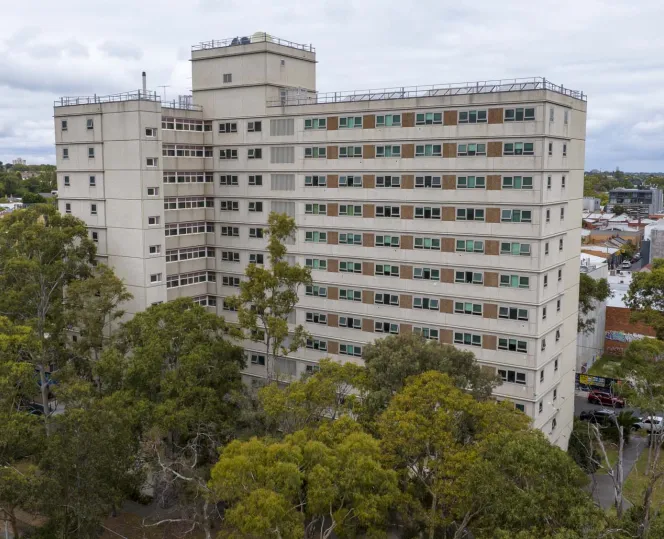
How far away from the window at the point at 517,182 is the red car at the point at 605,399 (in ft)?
88.5

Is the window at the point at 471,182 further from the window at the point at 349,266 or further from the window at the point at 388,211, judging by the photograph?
the window at the point at 349,266

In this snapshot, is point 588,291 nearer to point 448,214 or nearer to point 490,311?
point 490,311

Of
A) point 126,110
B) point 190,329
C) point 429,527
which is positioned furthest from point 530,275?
point 126,110

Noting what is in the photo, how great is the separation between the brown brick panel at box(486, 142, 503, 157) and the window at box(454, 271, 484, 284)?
7906mm

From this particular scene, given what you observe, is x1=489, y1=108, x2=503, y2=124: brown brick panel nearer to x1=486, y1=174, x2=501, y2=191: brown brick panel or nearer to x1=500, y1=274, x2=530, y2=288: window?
x1=486, y1=174, x2=501, y2=191: brown brick panel

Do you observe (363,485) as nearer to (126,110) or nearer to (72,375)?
(72,375)

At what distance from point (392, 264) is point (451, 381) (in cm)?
1566

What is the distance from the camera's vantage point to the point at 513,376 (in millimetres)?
44656

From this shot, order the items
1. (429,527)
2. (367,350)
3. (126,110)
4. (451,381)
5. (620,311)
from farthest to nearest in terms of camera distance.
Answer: (620,311) < (126,110) < (367,350) < (451,381) < (429,527)

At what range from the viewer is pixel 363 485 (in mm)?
28031

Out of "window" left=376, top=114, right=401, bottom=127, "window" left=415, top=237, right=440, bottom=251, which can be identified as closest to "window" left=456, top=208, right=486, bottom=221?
"window" left=415, top=237, right=440, bottom=251

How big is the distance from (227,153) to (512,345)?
27.9 metres

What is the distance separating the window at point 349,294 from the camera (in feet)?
166

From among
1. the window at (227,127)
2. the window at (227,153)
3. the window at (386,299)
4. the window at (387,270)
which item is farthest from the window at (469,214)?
the window at (227,127)
